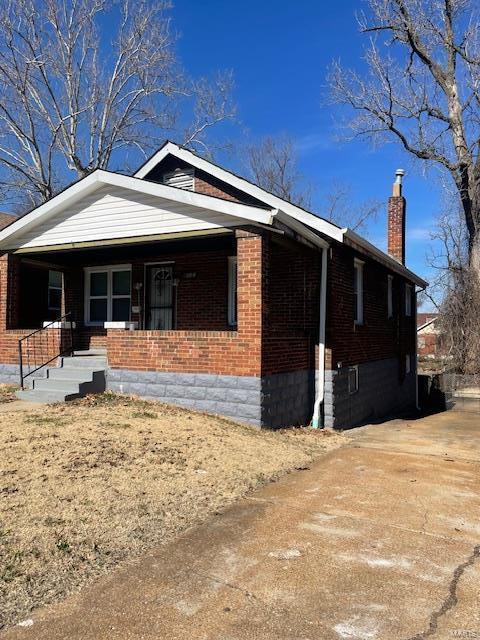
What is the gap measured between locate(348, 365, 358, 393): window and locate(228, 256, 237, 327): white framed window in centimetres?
262

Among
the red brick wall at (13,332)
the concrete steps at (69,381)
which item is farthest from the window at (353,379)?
the red brick wall at (13,332)

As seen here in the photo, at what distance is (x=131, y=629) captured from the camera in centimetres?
296

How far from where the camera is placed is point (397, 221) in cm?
1780

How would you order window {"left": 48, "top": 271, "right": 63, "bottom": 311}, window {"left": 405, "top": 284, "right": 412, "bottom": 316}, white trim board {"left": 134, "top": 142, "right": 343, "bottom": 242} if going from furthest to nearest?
window {"left": 405, "top": 284, "right": 412, "bottom": 316} < window {"left": 48, "top": 271, "right": 63, "bottom": 311} < white trim board {"left": 134, "top": 142, "right": 343, "bottom": 242}

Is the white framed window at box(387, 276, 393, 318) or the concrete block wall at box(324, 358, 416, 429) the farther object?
the white framed window at box(387, 276, 393, 318)

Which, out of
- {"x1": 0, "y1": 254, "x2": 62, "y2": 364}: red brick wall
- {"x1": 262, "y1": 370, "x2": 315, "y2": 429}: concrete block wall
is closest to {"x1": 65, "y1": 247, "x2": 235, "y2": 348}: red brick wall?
{"x1": 0, "y1": 254, "x2": 62, "y2": 364}: red brick wall

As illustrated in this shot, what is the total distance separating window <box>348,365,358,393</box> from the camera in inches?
435

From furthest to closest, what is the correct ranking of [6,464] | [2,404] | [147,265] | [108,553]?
[147,265]
[2,404]
[6,464]
[108,553]

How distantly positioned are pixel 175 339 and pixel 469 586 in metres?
6.29

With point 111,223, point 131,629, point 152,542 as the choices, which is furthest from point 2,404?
point 131,629

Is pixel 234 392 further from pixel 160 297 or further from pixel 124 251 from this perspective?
pixel 124 251

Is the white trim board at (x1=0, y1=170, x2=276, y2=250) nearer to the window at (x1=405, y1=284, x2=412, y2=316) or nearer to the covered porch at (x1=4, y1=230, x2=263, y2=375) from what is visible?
the covered porch at (x1=4, y1=230, x2=263, y2=375)

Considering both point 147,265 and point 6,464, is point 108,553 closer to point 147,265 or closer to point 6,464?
point 6,464

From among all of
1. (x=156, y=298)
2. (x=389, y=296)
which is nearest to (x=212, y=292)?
(x=156, y=298)
